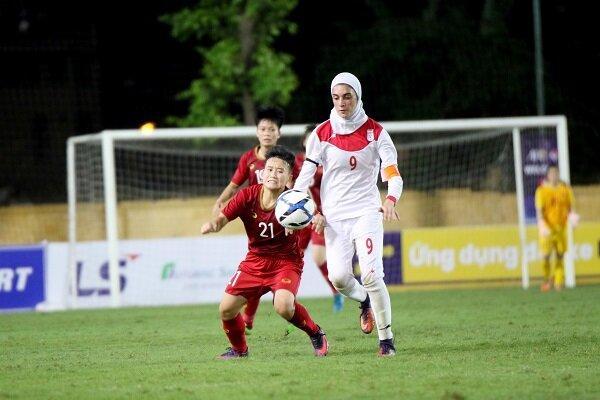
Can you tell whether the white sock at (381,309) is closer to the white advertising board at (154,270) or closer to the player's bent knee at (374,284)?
the player's bent knee at (374,284)

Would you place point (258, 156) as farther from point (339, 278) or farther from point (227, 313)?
point (227, 313)

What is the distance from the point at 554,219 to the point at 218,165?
807 centimetres

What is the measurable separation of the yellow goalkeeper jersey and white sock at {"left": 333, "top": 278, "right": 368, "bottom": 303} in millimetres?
10380

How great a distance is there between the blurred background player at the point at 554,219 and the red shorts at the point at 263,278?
11.9m

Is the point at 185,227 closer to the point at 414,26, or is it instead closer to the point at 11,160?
the point at 11,160

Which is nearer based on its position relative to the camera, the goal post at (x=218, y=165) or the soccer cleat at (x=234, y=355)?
the soccer cleat at (x=234, y=355)

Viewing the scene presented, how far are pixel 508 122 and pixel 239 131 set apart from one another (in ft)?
15.9

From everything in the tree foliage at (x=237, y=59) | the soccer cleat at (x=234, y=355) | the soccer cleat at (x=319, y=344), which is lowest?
the soccer cleat at (x=234, y=355)

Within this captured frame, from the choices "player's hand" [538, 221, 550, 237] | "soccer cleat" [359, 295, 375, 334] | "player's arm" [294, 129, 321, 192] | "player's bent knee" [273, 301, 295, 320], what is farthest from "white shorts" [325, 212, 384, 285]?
"player's hand" [538, 221, 550, 237]

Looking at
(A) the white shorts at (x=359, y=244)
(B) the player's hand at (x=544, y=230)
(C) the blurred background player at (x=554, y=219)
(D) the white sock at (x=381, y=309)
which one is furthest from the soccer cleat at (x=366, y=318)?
(B) the player's hand at (x=544, y=230)

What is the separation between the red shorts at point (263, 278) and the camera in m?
10.2

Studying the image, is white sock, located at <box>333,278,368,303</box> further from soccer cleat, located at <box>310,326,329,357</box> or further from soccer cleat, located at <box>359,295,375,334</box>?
soccer cleat, located at <box>310,326,329,357</box>

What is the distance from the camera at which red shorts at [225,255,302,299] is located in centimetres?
1022

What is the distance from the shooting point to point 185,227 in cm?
2569
